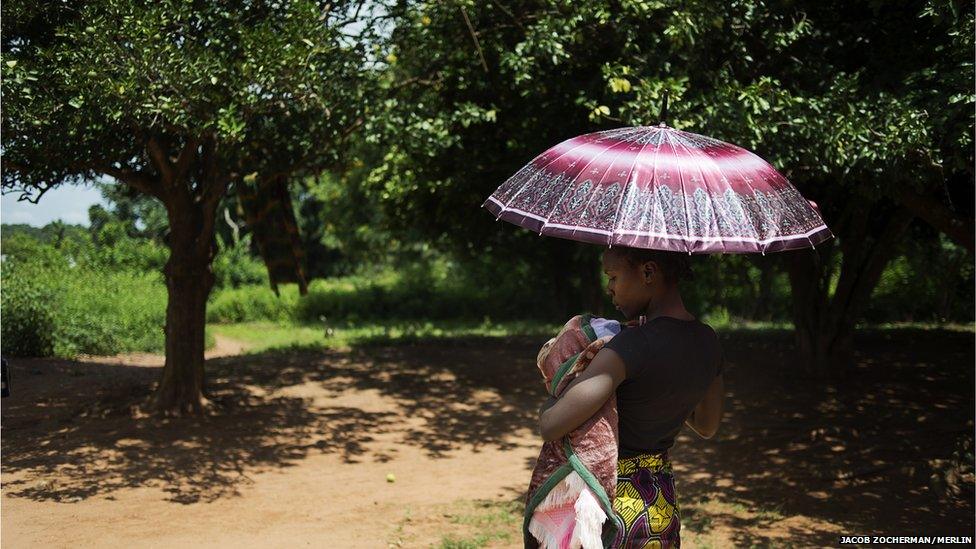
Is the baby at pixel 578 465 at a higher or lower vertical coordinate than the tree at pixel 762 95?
lower

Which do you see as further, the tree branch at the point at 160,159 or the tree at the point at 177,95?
the tree branch at the point at 160,159

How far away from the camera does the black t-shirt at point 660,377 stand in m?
2.56

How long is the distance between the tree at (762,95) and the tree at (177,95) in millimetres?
1009

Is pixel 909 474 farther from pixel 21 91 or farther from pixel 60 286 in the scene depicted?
pixel 60 286

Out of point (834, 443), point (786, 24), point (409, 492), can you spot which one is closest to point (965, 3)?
point (786, 24)

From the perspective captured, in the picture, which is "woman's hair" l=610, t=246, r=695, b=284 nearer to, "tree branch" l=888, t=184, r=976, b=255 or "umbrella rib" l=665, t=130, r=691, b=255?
"umbrella rib" l=665, t=130, r=691, b=255

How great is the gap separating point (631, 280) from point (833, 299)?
9.61 meters

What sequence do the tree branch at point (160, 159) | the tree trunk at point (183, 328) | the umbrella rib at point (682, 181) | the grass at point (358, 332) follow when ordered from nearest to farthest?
the umbrella rib at point (682, 181) → the tree branch at point (160, 159) → the tree trunk at point (183, 328) → the grass at point (358, 332)

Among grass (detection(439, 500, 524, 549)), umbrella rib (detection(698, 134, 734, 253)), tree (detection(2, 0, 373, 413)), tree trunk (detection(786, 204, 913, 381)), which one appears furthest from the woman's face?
tree trunk (detection(786, 204, 913, 381))

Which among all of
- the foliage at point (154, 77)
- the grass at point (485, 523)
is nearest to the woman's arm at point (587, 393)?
the grass at point (485, 523)

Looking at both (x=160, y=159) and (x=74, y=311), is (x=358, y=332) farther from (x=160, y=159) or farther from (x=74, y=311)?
(x=160, y=159)

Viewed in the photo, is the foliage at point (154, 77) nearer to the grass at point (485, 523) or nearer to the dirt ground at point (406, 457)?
the dirt ground at point (406, 457)

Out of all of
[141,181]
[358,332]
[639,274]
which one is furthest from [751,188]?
[358,332]

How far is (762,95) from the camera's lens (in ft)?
22.5
